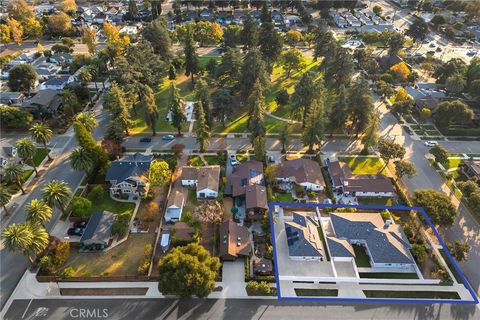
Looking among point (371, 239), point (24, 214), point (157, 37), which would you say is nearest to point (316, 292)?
point (371, 239)

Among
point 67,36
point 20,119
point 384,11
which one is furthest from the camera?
point 384,11

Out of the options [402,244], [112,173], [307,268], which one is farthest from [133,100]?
[402,244]

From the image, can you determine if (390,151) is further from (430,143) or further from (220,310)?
(220,310)

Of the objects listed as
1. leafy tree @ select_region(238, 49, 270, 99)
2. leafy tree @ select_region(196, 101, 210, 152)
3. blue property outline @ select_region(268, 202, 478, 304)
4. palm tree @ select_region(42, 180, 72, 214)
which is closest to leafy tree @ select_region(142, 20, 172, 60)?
leafy tree @ select_region(238, 49, 270, 99)

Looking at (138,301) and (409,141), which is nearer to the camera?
(138,301)

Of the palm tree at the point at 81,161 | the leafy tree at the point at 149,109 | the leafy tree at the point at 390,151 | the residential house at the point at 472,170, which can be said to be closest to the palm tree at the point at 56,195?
the palm tree at the point at 81,161

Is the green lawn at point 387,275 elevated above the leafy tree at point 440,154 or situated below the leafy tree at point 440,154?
below

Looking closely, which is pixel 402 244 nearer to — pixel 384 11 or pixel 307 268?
pixel 307 268

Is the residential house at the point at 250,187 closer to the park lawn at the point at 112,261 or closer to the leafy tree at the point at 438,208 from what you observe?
the park lawn at the point at 112,261
